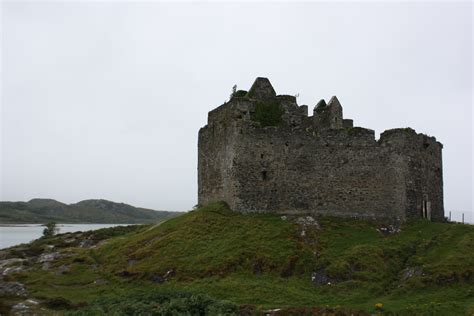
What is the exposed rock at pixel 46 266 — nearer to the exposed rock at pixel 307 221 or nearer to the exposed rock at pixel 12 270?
the exposed rock at pixel 12 270

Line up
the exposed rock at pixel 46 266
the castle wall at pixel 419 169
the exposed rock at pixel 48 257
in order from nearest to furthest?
the exposed rock at pixel 46 266, the castle wall at pixel 419 169, the exposed rock at pixel 48 257

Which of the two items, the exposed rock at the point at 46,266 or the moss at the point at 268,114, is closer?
the exposed rock at the point at 46,266

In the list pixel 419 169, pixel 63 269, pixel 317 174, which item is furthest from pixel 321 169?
pixel 63 269

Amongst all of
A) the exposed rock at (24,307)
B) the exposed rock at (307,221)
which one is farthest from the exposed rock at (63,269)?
the exposed rock at (307,221)

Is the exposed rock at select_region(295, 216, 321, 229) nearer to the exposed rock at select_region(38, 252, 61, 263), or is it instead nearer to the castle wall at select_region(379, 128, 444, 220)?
the castle wall at select_region(379, 128, 444, 220)

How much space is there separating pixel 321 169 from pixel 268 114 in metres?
6.13

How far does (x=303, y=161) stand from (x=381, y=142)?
20.4 ft

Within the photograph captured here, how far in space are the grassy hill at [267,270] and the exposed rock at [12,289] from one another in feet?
2.42

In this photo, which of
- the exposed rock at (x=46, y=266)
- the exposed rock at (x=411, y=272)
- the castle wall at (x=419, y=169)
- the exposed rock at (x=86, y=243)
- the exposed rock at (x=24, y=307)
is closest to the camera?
the exposed rock at (x=24, y=307)

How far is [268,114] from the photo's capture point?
37.6 m

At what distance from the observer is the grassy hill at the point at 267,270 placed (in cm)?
2327

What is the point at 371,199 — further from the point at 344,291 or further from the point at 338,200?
the point at 344,291

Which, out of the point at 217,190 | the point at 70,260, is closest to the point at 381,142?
the point at 217,190

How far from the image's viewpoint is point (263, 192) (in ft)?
116
